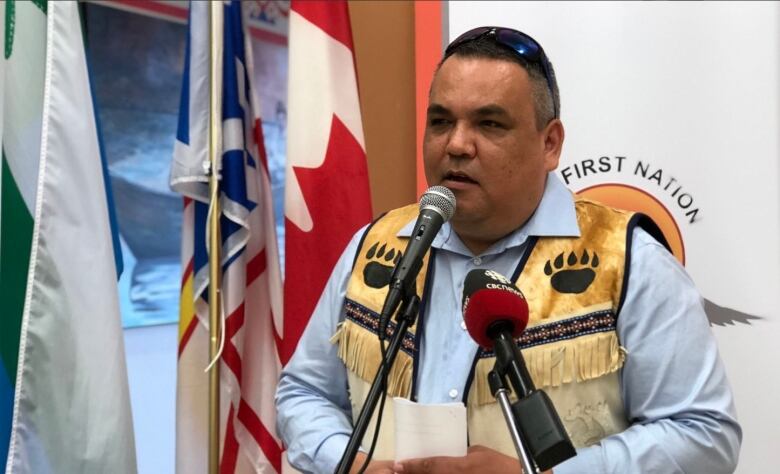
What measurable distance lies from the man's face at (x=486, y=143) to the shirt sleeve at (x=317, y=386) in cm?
33

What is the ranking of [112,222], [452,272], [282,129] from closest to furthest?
[452,272]
[112,222]
[282,129]

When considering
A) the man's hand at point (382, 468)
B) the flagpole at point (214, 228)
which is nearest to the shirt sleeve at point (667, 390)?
the man's hand at point (382, 468)

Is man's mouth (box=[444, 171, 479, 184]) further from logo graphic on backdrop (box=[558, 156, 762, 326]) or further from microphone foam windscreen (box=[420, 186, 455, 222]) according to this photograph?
logo graphic on backdrop (box=[558, 156, 762, 326])

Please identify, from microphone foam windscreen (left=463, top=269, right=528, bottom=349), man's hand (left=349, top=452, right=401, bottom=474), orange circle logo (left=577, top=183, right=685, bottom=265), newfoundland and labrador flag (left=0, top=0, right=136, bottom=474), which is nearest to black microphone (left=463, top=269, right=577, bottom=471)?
microphone foam windscreen (left=463, top=269, right=528, bottom=349)

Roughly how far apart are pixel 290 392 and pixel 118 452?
0.64m

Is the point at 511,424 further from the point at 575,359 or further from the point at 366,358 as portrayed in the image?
Answer: the point at 366,358

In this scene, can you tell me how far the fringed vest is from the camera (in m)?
1.25

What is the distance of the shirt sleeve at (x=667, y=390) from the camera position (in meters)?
1.17

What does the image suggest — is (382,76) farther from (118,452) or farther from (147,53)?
(118,452)

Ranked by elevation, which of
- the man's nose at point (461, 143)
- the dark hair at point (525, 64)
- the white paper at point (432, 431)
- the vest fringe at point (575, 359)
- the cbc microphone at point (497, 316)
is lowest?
the white paper at point (432, 431)

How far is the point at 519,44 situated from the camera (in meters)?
1.36

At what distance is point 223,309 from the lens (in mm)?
2176

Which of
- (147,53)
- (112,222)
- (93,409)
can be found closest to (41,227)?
(112,222)

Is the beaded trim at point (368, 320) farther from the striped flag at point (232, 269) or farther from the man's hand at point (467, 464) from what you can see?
the striped flag at point (232, 269)
